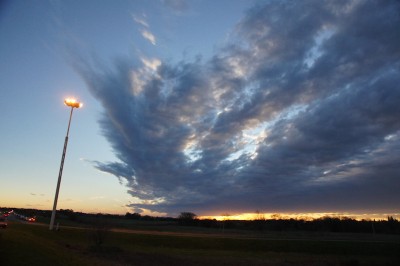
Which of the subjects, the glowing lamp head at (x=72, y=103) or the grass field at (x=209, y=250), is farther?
the glowing lamp head at (x=72, y=103)

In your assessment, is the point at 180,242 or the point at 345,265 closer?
the point at 345,265

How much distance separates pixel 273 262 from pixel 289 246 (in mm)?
16788

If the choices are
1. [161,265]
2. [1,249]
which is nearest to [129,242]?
[161,265]

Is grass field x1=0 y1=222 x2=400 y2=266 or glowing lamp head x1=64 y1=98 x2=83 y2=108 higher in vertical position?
glowing lamp head x1=64 y1=98 x2=83 y2=108

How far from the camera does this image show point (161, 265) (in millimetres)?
29172

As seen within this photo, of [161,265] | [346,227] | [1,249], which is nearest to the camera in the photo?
[1,249]

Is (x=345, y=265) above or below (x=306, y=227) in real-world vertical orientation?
below

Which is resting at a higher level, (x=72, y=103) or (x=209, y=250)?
(x=72, y=103)

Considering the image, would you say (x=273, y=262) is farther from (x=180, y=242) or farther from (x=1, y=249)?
(x=1, y=249)

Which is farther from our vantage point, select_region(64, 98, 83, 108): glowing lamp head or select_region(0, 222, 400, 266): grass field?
select_region(64, 98, 83, 108): glowing lamp head

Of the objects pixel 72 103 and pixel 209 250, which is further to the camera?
pixel 209 250

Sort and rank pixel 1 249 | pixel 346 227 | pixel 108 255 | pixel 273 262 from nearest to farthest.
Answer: pixel 1 249
pixel 108 255
pixel 273 262
pixel 346 227

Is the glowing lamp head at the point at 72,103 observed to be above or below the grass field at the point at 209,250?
above

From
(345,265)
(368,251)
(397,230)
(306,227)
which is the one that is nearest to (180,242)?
(345,265)
